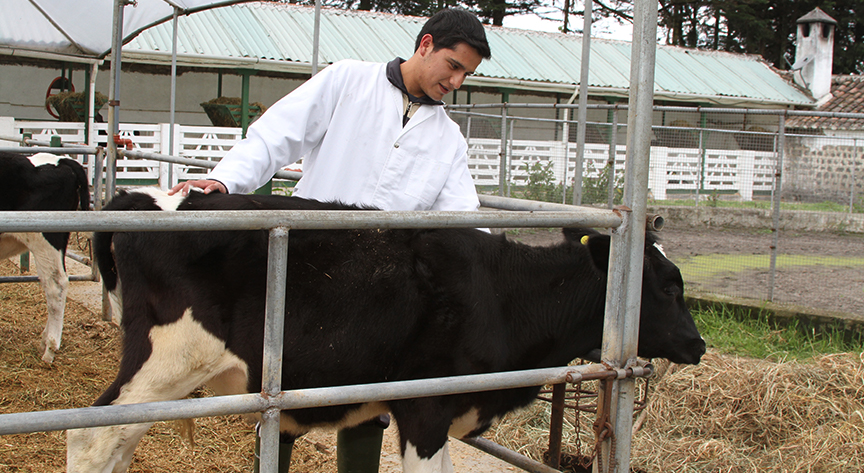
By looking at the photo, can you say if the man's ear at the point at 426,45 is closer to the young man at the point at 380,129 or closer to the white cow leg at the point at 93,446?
the young man at the point at 380,129

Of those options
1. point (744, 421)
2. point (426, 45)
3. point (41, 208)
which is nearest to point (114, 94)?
point (41, 208)

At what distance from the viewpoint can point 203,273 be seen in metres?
2.15

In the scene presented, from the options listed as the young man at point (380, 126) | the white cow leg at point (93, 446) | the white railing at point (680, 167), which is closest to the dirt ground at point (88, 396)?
the white cow leg at point (93, 446)

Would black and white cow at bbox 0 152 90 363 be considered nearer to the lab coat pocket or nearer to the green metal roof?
the lab coat pocket

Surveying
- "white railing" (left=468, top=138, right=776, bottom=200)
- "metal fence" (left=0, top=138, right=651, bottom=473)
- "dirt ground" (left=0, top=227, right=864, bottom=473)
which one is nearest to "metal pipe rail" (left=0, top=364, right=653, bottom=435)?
"metal fence" (left=0, top=138, right=651, bottom=473)

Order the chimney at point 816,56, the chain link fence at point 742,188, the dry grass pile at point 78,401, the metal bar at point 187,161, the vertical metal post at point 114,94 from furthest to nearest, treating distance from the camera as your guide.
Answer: the chimney at point 816,56 → the chain link fence at point 742,188 → the vertical metal post at point 114,94 → the metal bar at point 187,161 → the dry grass pile at point 78,401

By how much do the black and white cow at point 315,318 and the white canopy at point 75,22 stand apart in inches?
157

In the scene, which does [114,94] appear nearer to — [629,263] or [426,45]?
[426,45]

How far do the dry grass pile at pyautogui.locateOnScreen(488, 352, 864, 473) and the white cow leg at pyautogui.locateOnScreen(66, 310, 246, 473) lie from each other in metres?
2.15

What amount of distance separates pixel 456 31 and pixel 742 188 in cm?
1360

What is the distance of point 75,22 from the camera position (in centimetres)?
685

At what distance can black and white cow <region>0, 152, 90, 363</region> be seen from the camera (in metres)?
5.13

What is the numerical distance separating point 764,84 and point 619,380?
A: 81.3 ft

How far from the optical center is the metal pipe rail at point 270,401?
4.89 ft
